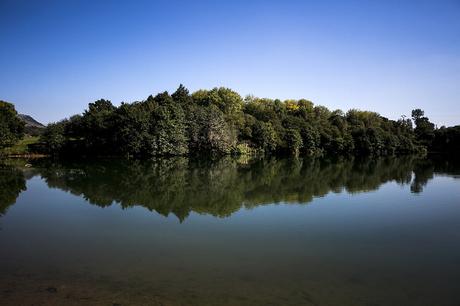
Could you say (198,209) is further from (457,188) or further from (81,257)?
(457,188)

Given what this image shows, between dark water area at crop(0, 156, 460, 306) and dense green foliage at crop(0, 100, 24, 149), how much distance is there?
33.4 m

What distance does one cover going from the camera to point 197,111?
6706cm

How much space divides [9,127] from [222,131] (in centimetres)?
3528

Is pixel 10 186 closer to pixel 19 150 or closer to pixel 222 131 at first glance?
pixel 19 150

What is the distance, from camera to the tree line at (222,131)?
59250mm

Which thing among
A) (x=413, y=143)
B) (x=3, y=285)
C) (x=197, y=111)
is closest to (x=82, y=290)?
(x=3, y=285)

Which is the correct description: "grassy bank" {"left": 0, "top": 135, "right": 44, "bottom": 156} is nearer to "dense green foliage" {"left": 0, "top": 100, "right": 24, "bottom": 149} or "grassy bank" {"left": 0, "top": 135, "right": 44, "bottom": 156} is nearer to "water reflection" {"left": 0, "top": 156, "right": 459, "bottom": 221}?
"dense green foliage" {"left": 0, "top": 100, "right": 24, "bottom": 149}

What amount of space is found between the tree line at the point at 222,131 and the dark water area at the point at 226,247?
32.9m

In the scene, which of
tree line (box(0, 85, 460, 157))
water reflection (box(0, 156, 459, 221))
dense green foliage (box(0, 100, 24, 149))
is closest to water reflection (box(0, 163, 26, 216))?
water reflection (box(0, 156, 459, 221))

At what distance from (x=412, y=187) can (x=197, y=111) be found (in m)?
43.4

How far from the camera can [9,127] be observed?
58594mm

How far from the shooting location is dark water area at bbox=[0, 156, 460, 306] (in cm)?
952

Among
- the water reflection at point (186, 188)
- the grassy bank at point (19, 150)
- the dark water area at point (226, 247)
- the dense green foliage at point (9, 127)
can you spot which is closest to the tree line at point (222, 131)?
the dense green foliage at point (9, 127)

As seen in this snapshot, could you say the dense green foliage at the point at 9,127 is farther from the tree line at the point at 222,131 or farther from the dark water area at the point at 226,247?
the dark water area at the point at 226,247
